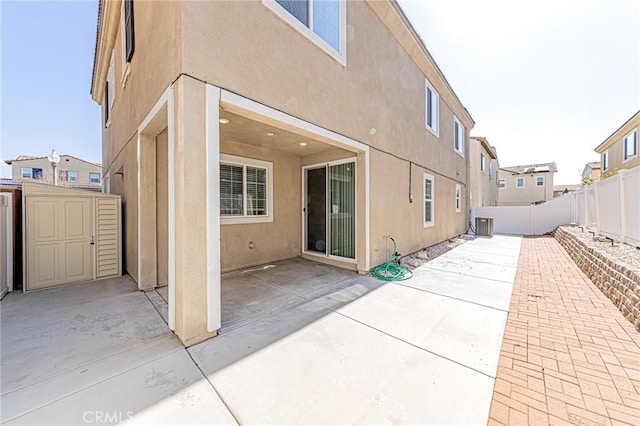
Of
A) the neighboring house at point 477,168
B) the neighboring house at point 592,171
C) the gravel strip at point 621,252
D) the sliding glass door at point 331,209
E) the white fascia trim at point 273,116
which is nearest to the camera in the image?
the white fascia trim at point 273,116

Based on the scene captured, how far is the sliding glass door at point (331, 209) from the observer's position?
20.5ft

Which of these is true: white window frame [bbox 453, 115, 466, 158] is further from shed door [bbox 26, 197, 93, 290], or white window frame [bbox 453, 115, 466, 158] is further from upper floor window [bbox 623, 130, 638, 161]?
shed door [bbox 26, 197, 93, 290]

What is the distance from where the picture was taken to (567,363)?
2.49 m

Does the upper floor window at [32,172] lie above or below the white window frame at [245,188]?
above

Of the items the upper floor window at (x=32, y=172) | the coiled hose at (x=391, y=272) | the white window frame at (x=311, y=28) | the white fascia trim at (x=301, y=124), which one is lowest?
the coiled hose at (x=391, y=272)

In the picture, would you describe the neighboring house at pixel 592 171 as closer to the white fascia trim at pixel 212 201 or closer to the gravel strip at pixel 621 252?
the gravel strip at pixel 621 252

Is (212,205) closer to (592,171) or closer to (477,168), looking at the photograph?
(477,168)

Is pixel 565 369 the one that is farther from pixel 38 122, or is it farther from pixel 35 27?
pixel 38 122

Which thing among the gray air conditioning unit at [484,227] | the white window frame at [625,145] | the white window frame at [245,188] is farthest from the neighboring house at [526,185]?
the white window frame at [245,188]

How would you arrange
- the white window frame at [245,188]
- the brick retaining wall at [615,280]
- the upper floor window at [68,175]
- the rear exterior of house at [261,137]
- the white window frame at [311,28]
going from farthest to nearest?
the upper floor window at [68,175], the white window frame at [245,188], the white window frame at [311,28], the brick retaining wall at [615,280], the rear exterior of house at [261,137]

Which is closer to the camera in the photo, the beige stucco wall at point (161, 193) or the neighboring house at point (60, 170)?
the beige stucco wall at point (161, 193)

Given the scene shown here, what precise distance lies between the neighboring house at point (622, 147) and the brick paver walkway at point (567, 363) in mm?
18036

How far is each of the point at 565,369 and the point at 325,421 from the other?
2.45 meters

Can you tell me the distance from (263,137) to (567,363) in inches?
233
